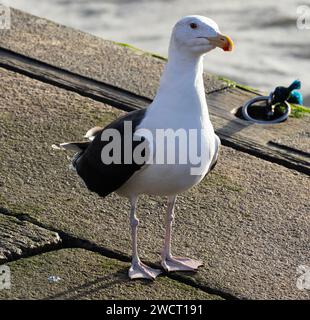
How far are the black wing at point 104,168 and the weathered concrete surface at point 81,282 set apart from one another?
37 cm

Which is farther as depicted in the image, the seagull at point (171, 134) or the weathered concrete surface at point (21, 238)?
the weathered concrete surface at point (21, 238)

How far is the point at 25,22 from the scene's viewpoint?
825 cm

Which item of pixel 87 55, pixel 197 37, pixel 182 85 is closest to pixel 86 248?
pixel 182 85

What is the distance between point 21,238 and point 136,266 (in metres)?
0.65

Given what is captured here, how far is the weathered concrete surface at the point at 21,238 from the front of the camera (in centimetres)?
514

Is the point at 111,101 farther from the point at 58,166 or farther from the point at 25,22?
the point at 25,22

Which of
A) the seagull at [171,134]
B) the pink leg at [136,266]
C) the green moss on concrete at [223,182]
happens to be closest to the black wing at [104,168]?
the seagull at [171,134]

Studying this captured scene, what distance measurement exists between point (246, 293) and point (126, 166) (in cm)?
87

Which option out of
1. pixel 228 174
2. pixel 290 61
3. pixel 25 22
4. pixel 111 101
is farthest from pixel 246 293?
pixel 290 61

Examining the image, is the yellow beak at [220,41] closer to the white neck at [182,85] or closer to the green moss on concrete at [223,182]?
the white neck at [182,85]

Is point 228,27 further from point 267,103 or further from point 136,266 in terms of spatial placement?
point 136,266

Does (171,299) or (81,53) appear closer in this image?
(171,299)

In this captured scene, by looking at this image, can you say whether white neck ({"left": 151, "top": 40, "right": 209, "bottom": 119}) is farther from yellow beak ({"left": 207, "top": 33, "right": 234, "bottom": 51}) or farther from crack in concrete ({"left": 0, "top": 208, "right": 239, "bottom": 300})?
crack in concrete ({"left": 0, "top": 208, "right": 239, "bottom": 300})

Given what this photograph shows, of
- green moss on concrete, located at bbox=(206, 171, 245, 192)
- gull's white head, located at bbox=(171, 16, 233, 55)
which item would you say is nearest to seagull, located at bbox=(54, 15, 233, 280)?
gull's white head, located at bbox=(171, 16, 233, 55)
